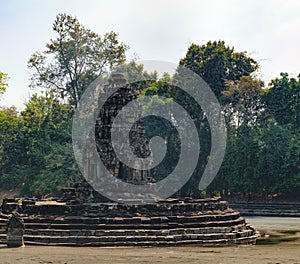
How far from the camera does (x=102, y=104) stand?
30.6m

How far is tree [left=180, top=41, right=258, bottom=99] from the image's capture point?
55625mm

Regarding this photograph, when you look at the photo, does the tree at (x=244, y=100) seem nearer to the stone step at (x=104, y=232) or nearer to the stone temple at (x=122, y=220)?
the stone temple at (x=122, y=220)

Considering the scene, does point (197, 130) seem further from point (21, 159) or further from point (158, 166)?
point (21, 159)

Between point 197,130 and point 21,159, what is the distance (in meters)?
15.1

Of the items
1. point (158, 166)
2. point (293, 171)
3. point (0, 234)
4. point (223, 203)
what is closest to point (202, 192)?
point (158, 166)

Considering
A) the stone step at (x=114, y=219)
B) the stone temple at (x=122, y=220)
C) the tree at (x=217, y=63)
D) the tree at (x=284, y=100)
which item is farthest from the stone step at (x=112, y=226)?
the tree at (x=217, y=63)

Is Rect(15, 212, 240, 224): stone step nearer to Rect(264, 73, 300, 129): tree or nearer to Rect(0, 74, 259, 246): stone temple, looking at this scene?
Rect(0, 74, 259, 246): stone temple

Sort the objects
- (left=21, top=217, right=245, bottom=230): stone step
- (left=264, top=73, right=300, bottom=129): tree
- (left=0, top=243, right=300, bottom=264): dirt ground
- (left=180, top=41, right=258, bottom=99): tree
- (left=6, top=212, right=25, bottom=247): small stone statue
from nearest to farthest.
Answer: (left=0, top=243, right=300, bottom=264): dirt ground, (left=6, top=212, right=25, bottom=247): small stone statue, (left=21, top=217, right=245, bottom=230): stone step, (left=264, top=73, right=300, bottom=129): tree, (left=180, top=41, right=258, bottom=99): tree

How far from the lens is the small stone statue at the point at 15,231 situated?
2362cm

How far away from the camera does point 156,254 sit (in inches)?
882

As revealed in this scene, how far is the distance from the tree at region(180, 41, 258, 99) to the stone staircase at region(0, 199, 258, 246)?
2880 centimetres

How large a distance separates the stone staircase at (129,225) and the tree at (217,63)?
28796 mm

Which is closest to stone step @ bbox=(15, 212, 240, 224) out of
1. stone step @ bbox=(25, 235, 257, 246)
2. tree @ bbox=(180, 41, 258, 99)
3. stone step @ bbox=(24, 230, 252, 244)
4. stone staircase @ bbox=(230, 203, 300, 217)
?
stone step @ bbox=(24, 230, 252, 244)

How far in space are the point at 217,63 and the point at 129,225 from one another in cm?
3231
